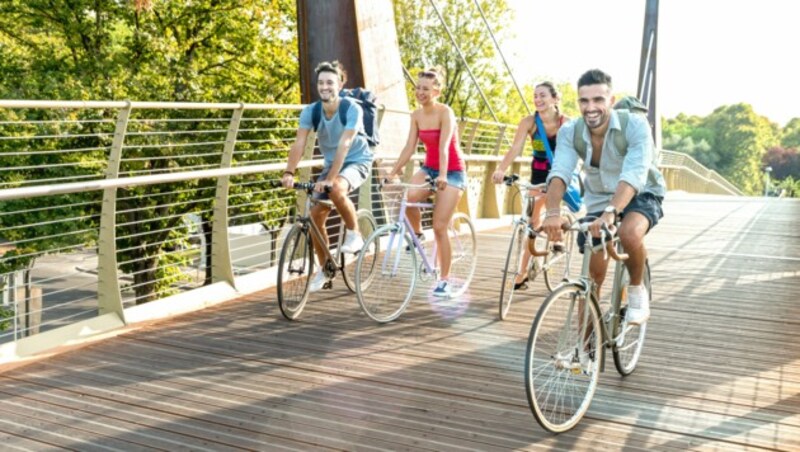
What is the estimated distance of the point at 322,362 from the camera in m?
5.45

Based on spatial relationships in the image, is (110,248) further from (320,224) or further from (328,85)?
(328,85)

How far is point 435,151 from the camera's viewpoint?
717 centimetres

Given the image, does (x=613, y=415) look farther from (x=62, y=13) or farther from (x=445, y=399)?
(x=62, y=13)

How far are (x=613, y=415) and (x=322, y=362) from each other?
1.73 meters

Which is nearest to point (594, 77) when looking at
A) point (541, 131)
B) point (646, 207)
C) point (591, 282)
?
point (646, 207)

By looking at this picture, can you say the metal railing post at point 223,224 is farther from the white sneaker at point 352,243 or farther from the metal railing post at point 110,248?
the metal railing post at point 110,248

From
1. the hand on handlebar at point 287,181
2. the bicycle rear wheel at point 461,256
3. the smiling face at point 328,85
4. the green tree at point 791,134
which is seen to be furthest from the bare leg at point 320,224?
the green tree at point 791,134

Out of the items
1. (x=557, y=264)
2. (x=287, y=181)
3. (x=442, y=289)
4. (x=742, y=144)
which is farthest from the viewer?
(x=742, y=144)

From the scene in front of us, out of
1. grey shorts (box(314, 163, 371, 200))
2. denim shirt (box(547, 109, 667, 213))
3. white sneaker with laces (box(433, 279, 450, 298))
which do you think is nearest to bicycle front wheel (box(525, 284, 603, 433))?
denim shirt (box(547, 109, 667, 213))

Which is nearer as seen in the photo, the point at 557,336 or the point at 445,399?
the point at 557,336

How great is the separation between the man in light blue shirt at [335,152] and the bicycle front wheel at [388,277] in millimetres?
239

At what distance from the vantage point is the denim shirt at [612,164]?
439 centimetres

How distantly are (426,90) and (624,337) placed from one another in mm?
2664

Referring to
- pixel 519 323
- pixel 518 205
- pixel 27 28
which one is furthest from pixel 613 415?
pixel 27 28
